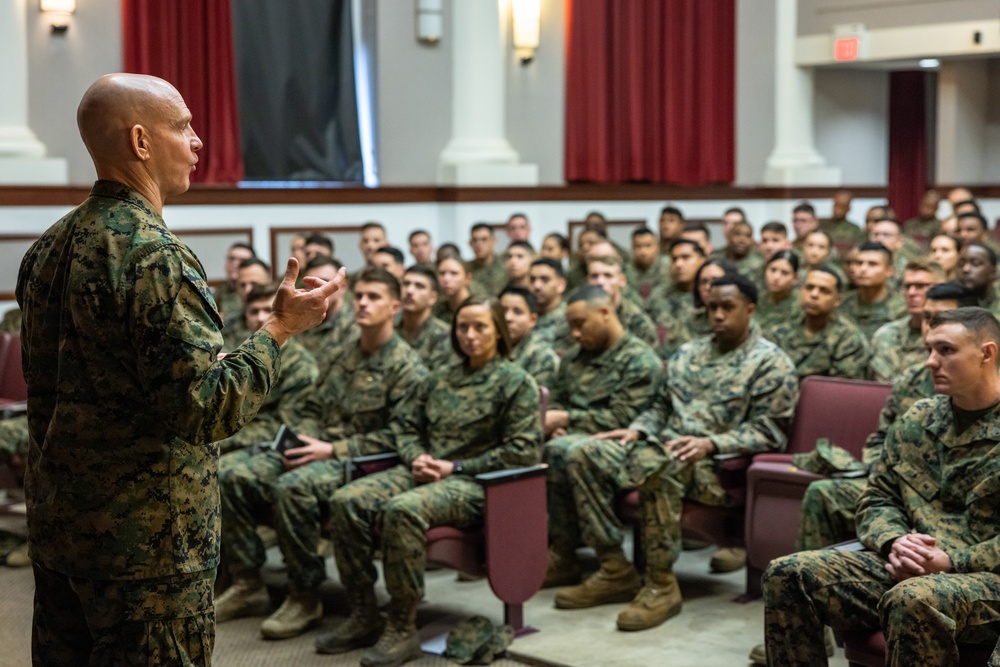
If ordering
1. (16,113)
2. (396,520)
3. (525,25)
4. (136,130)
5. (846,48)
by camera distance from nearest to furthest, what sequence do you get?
(136,130)
(396,520)
(16,113)
(525,25)
(846,48)

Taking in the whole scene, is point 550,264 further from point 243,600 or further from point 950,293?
point 243,600

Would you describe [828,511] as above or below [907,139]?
below

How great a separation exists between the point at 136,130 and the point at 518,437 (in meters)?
2.26

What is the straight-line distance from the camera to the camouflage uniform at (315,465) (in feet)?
13.7

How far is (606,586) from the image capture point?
4.32 meters

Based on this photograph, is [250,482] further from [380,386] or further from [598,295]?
[598,295]

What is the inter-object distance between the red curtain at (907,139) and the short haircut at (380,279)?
38.3 ft

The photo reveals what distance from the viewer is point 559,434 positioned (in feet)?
15.3

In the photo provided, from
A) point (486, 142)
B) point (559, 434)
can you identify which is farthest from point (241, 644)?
point (486, 142)

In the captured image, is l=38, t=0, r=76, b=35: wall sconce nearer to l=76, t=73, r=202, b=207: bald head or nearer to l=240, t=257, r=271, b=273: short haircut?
l=240, t=257, r=271, b=273: short haircut

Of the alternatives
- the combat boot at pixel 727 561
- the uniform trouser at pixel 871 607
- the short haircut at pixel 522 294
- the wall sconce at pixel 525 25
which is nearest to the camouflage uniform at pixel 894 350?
the combat boot at pixel 727 561

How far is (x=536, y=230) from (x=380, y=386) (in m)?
6.58

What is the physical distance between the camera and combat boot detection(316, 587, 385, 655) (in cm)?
395

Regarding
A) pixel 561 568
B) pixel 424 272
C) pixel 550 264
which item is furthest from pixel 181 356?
pixel 550 264
